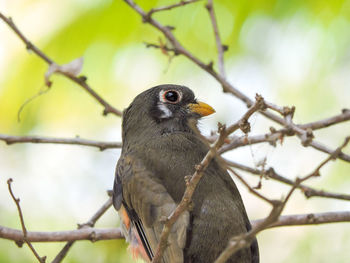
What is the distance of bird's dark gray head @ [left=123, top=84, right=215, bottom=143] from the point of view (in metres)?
5.78

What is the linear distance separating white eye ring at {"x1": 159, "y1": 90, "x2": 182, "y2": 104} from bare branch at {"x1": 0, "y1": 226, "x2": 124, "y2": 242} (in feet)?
4.25

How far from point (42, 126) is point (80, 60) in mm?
3141

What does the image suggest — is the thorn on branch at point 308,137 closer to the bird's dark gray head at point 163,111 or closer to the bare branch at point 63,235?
the bare branch at point 63,235

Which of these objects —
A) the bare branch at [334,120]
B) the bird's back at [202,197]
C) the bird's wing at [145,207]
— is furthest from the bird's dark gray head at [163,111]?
the bare branch at [334,120]

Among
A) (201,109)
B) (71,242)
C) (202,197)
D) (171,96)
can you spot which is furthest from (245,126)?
(171,96)

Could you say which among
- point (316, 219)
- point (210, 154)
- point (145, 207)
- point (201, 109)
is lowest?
point (145, 207)

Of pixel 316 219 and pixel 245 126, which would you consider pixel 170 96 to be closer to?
pixel 316 219

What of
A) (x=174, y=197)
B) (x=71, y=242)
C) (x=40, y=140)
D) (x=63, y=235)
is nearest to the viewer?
(x=174, y=197)

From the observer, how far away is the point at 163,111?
5.94 meters

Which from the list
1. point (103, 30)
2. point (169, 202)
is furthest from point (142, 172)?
point (103, 30)

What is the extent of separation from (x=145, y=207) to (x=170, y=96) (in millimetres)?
1418

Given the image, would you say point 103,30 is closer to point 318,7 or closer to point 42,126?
point 42,126

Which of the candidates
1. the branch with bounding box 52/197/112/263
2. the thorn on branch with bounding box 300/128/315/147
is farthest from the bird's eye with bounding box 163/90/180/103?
the thorn on branch with bounding box 300/128/315/147

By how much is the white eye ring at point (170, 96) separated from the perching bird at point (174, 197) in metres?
0.21
